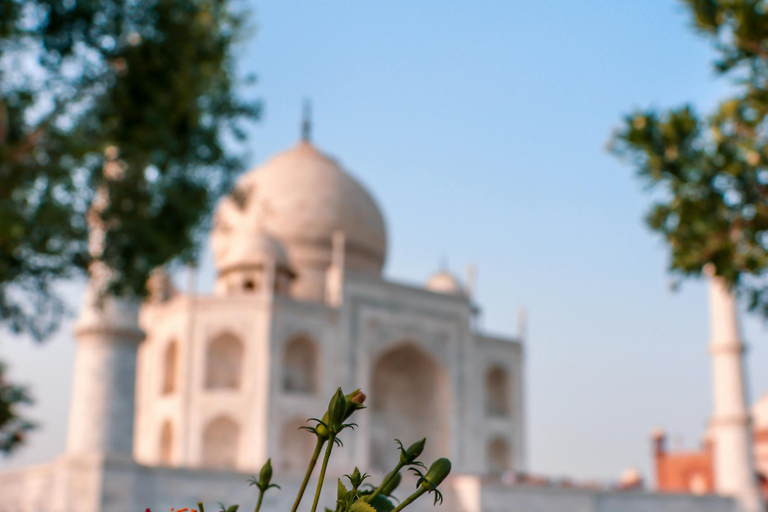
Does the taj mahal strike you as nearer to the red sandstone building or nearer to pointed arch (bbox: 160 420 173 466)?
pointed arch (bbox: 160 420 173 466)

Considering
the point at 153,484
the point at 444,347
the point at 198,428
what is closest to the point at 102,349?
the point at 153,484

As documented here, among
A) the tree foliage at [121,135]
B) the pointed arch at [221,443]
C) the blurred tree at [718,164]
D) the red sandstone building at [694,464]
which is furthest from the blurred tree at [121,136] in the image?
the red sandstone building at [694,464]

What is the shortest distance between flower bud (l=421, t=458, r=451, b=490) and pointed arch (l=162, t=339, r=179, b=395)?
60.4 feet

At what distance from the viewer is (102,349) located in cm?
1030

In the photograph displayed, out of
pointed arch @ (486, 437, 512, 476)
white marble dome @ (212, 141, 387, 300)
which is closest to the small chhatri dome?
white marble dome @ (212, 141, 387, 300)

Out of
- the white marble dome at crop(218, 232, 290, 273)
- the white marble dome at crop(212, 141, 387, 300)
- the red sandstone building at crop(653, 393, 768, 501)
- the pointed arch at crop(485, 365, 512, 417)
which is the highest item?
the white marble dome at crop(212, 141, 387, 300)

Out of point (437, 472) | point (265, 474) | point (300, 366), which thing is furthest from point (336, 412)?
point (300, 366)

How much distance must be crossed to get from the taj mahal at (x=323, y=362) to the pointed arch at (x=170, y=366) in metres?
0.05

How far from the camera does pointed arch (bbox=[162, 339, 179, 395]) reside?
18.6m

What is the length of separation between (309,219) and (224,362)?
4901 millimetres

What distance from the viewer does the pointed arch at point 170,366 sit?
61.2ft

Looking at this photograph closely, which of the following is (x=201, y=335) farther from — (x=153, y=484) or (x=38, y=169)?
(x=38, y=169)

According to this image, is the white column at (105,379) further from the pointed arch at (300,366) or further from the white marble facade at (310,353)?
the pointed arch at (300,366)

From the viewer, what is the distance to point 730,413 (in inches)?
604
